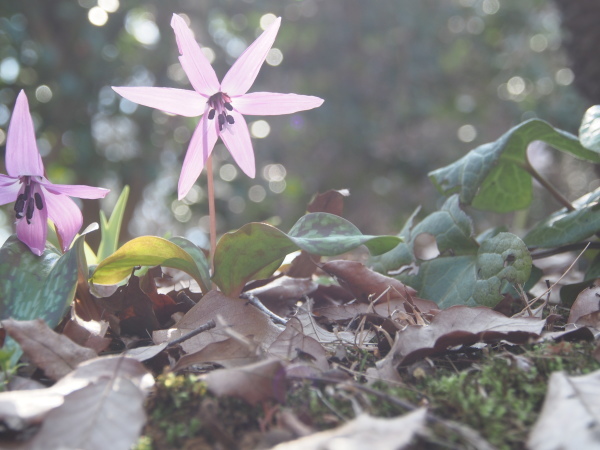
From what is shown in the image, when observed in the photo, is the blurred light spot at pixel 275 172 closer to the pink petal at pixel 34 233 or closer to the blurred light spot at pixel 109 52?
the blurred light spot at pixel 109 52

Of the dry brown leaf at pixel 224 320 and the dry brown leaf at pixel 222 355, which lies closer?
the dry brown leaf at pixel 222 355

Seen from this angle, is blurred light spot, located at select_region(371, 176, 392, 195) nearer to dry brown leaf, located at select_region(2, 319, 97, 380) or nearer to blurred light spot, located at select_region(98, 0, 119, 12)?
blurred light spot, located at select_region(98, 0, 119, 12)

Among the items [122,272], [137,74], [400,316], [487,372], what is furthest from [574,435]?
[137,74]

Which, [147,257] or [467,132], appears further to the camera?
[467,132]

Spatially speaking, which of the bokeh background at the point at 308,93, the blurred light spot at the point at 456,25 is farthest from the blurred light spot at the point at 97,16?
the blurred light spot at the point at 456,25

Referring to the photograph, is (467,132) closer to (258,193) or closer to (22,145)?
(258,193)

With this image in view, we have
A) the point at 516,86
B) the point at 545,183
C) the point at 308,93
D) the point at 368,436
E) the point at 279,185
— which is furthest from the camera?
the point at 516,86

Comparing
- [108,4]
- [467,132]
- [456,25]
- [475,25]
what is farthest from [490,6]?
[108,4]
